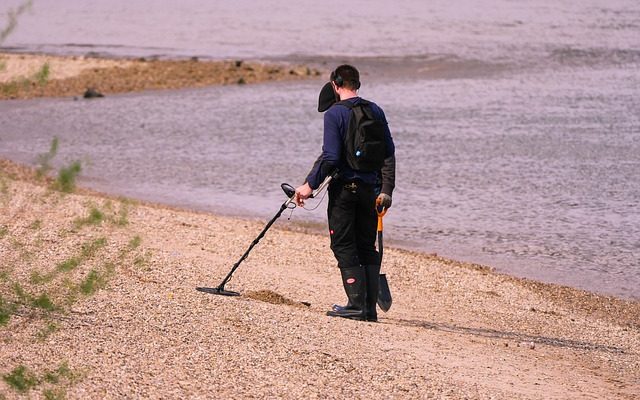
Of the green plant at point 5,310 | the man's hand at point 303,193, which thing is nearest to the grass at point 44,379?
the green plant at point 5,310

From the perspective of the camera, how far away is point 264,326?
7.54 metres

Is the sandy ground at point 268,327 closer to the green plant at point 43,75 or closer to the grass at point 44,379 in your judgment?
the grass at point 44,379

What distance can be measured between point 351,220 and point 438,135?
12.4 m

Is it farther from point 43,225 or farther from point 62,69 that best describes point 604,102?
point 43,225

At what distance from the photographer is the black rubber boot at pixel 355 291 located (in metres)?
8.34

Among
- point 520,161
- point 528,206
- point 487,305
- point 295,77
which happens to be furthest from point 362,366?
point 295,77

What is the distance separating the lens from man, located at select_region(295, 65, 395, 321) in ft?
26.5

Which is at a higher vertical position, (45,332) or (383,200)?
(383,200)

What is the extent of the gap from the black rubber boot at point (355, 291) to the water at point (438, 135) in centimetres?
320

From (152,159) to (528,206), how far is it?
20.9ft

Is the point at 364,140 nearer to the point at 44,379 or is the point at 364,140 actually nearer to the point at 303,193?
the point at 303,193

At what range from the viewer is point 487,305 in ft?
32.6

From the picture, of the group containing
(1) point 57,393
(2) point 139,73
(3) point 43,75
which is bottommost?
(2) point 139,73

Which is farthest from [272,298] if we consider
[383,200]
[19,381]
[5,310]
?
[19,381]
